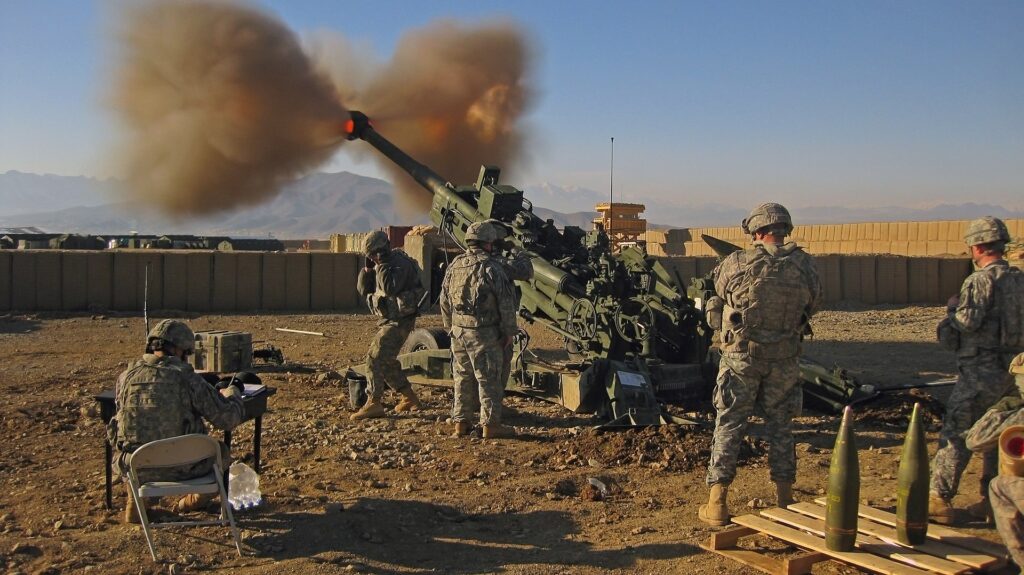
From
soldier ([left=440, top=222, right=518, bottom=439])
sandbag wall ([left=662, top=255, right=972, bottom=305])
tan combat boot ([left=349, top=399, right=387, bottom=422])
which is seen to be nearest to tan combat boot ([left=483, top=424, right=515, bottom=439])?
soldier ([left=440, top=222, right=518, bottom=439])

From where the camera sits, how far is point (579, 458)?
664 centimetres

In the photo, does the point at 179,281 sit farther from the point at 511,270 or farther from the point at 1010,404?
the point at 1010,404

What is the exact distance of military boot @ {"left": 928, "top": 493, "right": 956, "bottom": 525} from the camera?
512cm

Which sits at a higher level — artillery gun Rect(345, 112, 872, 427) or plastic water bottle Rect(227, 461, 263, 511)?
artillery gun Rect(345, 112, 872, 427)

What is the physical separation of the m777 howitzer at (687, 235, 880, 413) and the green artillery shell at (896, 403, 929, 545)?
3641 mm

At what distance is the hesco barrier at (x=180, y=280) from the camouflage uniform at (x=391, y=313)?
8881 mm

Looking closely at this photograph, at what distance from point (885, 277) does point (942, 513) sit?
16.3 meters

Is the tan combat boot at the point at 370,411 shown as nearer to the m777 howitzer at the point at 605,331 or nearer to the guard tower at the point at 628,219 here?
the m777 howitzer at the point at 605,331

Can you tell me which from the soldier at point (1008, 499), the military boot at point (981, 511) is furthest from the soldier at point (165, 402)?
the military boot at point (981, 511)

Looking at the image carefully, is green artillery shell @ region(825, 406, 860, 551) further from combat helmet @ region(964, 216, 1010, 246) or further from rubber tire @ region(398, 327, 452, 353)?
rubber tire @ region(398, 327, 452, 353)

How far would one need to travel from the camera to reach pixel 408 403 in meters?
8.50

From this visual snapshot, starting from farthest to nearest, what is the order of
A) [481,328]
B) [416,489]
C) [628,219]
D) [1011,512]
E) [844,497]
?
1. [628,219]
2. [481,328]
3. [416,489]
4. [844,497]
5. [1011,512]

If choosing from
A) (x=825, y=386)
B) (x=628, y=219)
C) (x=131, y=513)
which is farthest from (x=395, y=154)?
(x=628, y=219)

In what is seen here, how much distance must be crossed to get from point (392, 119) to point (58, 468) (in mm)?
8469
